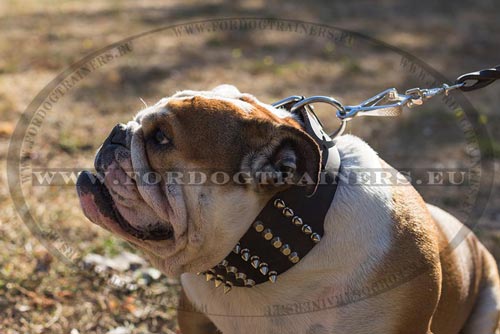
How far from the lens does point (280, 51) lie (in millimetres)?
8570

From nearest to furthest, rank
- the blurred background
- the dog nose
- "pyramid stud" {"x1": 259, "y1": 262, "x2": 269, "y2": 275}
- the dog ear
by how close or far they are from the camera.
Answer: the dog ear, "pyramid stud" {"x1": 259, "y1": 262, "x2": 269, "y2": 275}, the dog nose, the blurred background

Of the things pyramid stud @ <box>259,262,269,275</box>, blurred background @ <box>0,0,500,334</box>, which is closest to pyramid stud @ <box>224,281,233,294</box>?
pyramid stud @ <box>259,262,269,275</box>

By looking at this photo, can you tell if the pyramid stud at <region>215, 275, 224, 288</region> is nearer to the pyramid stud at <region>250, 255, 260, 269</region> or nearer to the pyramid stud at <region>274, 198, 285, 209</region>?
the pyramid stud at <region>250, 255, 260, 269</region>

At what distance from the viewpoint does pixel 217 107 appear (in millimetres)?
2641

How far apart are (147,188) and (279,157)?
0.54m

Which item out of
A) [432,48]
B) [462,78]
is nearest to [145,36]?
[432,48]

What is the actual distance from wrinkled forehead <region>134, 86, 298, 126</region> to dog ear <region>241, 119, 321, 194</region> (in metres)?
0.08

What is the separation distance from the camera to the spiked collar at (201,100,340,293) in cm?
262

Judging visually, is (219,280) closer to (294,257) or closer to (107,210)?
(294,257)

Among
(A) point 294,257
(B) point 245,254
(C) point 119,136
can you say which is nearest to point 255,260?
(B) point 245,254

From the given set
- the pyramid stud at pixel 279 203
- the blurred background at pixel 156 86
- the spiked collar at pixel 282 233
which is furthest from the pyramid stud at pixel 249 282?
the blurred background at pixel 156 86

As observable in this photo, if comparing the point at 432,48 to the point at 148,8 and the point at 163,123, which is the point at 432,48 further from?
the point at 163,123

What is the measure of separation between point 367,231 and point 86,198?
114 cm

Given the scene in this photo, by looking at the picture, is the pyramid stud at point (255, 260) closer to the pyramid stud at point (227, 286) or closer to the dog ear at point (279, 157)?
the pyramid stud at point (227, 286)
